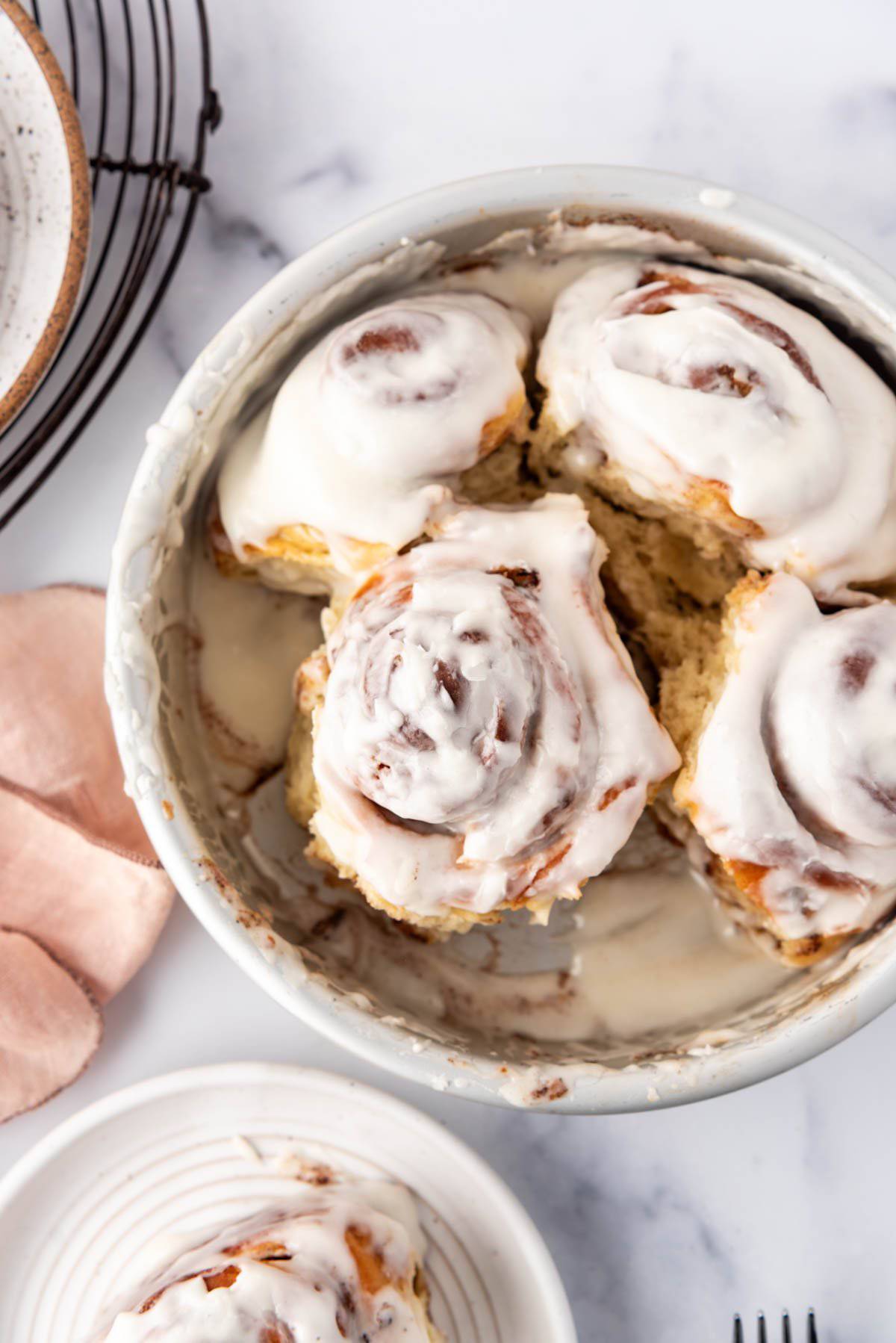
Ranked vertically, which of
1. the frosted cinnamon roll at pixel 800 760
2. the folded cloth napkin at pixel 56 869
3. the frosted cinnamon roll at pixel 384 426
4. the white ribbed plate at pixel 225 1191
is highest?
the frosted cinnamon roll at pixel 384 426

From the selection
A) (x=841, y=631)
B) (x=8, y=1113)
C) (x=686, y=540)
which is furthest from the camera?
(x=8, y=1113)

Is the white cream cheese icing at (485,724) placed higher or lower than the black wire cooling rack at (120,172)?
lower

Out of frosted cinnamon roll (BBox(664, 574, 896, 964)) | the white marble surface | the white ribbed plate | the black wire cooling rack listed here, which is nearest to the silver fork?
the white marble surface

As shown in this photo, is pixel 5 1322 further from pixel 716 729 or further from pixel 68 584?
pixel 716 729

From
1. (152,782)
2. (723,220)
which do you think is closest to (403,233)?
(723,220)

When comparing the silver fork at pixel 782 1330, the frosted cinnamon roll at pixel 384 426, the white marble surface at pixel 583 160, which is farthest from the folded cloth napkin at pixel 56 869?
the silver fork at pixel 782 1330

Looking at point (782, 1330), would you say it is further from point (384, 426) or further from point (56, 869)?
point (384, 426)

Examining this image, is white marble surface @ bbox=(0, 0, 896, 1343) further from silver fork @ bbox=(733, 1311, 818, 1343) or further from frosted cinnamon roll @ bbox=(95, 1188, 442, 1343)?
frosted cinnamon roll @ bbox=(95, 1188, 442, 1343)

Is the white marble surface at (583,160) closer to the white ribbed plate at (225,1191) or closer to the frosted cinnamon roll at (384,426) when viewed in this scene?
the white ribbed plate at (225,1191)
